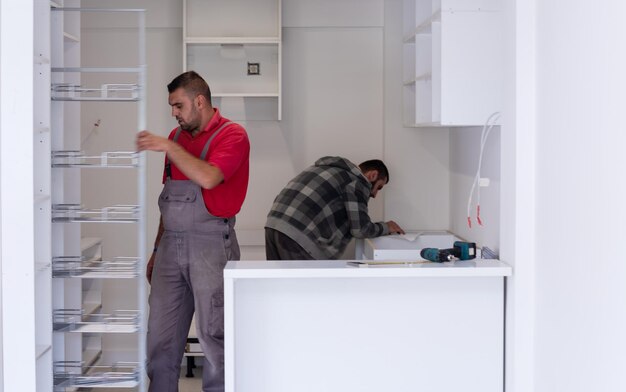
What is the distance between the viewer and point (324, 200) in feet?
16.9

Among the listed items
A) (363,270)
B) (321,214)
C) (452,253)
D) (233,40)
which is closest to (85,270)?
(363,270)

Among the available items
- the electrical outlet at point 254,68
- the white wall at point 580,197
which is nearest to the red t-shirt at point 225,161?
the white wall at point 580,197

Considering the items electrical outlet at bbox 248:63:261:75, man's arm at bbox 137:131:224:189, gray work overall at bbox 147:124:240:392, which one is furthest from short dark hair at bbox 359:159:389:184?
man's arm at bbox 137:131:224:189

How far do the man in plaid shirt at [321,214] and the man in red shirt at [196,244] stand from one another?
3.20 ft

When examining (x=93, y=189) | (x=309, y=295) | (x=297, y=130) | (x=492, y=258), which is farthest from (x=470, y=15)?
(x=93, y=189)

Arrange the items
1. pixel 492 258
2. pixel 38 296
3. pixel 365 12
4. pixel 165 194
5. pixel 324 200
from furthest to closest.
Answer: pixel 365 12, pixel 324 200, pixel 165 194, pixel 492 258, pixel 38 296

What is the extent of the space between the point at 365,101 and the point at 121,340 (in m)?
2.22

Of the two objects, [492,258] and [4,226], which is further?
[492,258]

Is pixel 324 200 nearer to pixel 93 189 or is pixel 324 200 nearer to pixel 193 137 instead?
pixel 193 137

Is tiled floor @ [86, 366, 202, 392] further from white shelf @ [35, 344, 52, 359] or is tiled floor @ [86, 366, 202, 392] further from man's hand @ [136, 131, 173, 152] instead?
man's hand @ [136, 131, 173, 152]

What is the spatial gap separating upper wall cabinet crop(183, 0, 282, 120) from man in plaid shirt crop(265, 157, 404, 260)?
2.20 feet

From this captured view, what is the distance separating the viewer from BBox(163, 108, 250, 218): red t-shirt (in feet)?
13.1

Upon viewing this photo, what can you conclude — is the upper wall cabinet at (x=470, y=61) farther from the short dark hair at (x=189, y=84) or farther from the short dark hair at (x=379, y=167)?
the short dark hair at (x=379, y=167)

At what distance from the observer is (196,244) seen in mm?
4008
